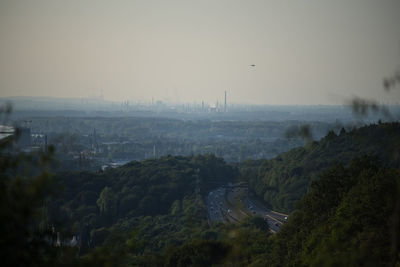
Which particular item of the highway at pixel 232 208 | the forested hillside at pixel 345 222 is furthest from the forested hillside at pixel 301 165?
the forested hillside at pixel 345 222

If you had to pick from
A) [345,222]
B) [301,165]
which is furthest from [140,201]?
[345,222]

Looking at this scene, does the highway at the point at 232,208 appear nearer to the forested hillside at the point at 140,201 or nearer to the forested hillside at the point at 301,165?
the forested hillside at the point at 140,201

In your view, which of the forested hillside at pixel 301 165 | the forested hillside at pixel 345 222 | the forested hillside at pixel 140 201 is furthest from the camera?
the forested hillside at pixel 301 165

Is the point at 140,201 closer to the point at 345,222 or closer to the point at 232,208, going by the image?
the point at 232,208

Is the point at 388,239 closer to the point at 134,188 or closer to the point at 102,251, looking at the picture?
the point at 102,251

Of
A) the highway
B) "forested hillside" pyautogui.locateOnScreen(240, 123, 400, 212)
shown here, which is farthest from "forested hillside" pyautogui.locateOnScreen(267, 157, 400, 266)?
"forested hillside" pyautogui.locateOnScreen(240, 123, 400, 212)

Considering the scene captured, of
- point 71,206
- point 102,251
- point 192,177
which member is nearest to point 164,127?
point 192,177

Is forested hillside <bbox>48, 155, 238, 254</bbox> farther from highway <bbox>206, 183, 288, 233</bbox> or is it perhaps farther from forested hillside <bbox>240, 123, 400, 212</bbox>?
forested hillside <bbox>240, 123, 400, 212</bbox>
